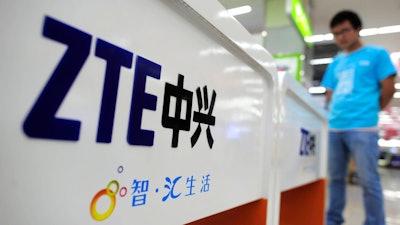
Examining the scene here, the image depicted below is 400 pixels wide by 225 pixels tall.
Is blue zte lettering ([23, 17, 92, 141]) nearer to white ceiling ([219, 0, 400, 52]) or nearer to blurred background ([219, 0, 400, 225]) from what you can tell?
blurred background ([219, 0, 400, 225])

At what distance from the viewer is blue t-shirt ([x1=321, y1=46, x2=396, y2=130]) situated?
1.59m

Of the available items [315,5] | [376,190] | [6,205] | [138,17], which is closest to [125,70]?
[138,17]

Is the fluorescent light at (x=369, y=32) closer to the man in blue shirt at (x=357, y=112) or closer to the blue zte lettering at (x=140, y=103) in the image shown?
the man in blue shirt at (x=357, y=112)

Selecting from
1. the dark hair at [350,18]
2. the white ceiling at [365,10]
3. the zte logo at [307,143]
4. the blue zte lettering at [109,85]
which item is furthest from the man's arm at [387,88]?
the white ceiling at [365,10]

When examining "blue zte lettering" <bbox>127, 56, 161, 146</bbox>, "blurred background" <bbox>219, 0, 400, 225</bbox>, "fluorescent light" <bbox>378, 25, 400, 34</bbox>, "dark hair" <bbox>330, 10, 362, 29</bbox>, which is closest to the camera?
"blue zte lettering" <bbox>127, 56, 161, 146</bbox>

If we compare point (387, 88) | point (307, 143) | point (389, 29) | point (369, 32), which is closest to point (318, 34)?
point (369, 32)

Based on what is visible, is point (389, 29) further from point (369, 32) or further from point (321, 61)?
point (321, 61)

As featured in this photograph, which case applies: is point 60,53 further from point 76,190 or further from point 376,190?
point 376,190

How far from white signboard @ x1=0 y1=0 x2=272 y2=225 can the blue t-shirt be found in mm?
1300

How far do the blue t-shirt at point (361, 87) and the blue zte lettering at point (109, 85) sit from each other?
5.09 feet

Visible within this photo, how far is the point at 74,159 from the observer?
0.29 meters

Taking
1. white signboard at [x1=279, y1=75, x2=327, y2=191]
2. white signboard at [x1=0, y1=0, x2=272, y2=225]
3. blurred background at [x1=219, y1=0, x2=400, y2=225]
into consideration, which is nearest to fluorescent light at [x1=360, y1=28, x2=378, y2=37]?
blurred background at [x1=219, y1=0, x2=400, y2=225]

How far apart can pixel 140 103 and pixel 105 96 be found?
0.05 metres

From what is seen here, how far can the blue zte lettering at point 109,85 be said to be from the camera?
313mm
